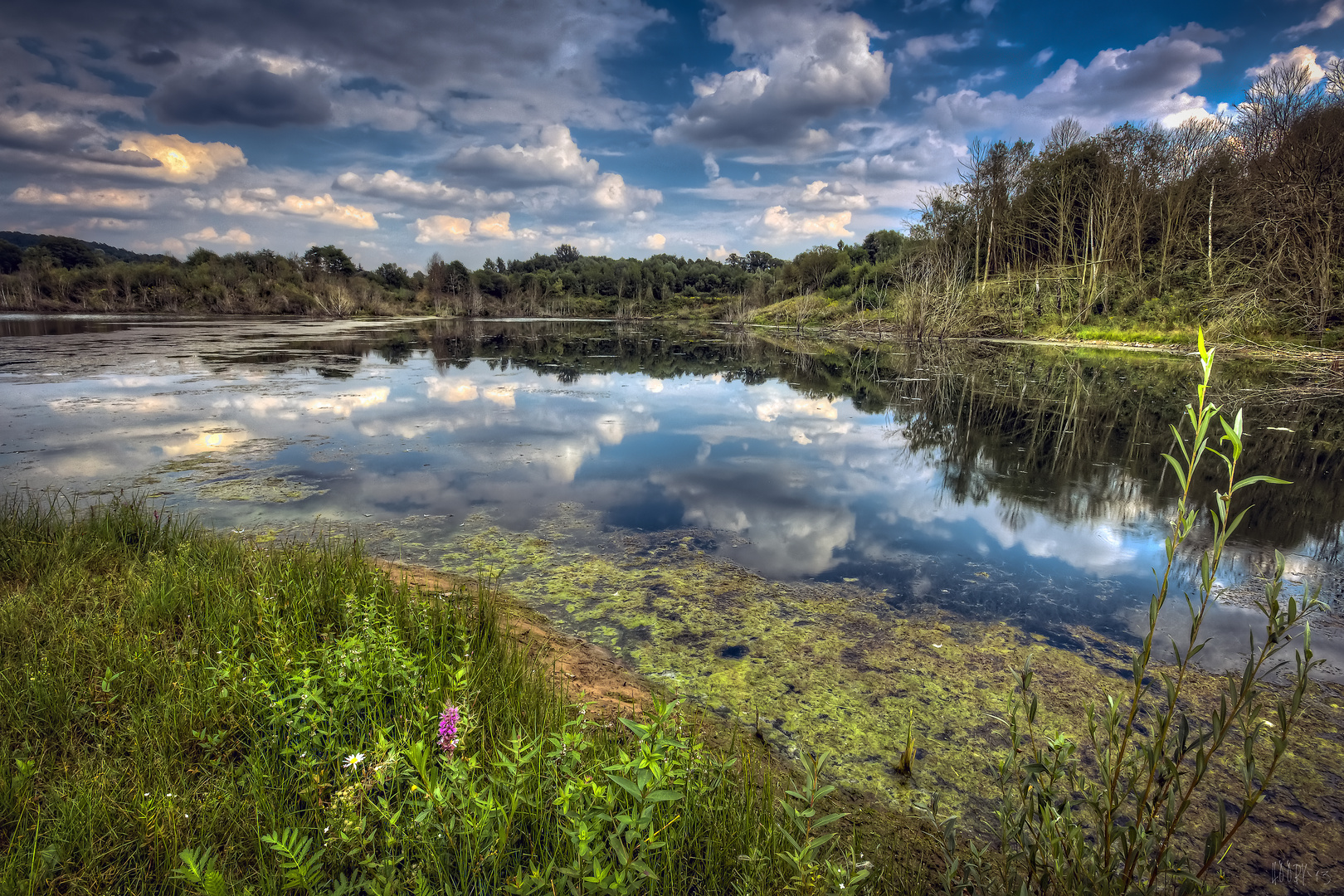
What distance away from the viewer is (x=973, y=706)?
3490mm

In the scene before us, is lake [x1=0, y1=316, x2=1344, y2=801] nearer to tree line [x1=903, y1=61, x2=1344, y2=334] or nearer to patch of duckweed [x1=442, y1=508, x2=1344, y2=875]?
patch of duckweed [x1=442, y1=508, x2=1344, y2=875]

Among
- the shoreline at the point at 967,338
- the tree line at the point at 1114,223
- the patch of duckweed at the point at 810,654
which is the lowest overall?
the patch of duckweed at the point at 810,654

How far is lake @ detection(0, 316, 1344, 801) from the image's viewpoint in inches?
175

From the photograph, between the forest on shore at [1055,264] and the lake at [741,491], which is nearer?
the lake at [741,491]

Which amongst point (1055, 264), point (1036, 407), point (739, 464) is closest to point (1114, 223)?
point (1055, 264)

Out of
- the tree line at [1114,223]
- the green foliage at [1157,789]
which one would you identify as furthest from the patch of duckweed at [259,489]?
the tree line at [1114,223]

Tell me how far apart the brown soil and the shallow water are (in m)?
1.45

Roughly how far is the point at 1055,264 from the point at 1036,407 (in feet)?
97.1

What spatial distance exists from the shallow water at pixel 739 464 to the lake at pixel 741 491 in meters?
0.05

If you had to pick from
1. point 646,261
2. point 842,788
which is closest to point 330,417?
point 842,788

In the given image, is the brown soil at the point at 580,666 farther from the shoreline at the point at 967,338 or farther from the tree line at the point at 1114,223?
the tree line at the point at 1114,223

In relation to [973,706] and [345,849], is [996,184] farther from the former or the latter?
[345,849]

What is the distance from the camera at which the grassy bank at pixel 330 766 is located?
6.08 ft

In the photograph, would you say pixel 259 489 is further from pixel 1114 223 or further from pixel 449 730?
pixel 1114 223
